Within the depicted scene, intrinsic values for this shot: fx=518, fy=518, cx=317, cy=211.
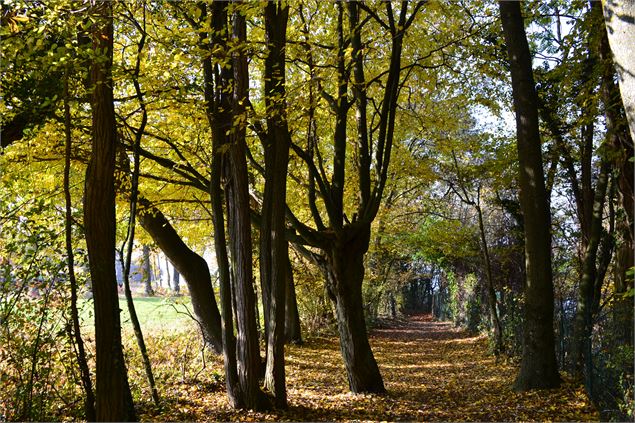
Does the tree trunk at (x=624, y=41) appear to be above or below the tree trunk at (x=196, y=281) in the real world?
above

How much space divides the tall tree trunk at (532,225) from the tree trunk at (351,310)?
2.26 meters

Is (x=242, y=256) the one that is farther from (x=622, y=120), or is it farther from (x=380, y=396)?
(x=622, y=120)

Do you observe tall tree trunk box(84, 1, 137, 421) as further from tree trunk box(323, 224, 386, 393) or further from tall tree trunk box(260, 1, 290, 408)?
tree trunk box(323, 224, 386, 393)

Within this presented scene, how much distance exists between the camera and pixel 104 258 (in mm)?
4918

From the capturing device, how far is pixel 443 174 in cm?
1470

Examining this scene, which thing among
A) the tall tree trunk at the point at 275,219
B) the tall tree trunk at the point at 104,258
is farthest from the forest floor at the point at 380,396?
the tall tree trunk at the point at 104,258

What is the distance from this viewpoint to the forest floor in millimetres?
6684

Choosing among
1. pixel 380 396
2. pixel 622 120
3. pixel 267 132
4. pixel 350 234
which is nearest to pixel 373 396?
pixel 380 396

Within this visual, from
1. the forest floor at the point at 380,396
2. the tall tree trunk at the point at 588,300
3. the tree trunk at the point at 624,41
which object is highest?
the tree trunk at the point at 624,41

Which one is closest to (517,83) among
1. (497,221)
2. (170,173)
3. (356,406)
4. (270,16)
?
(270,16)

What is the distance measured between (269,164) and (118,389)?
11.0 feet

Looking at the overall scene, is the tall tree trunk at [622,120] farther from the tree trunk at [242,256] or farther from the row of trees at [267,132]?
the tree trunk at [242,256]

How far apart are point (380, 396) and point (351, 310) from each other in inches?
55.1

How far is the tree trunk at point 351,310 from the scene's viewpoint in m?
8.23
